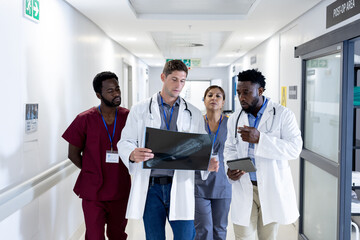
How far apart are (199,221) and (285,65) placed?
3.18 meters

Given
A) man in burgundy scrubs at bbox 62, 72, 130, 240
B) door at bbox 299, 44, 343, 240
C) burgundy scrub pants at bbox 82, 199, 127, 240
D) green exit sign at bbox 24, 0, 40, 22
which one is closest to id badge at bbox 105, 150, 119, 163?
man in burgundy scrubs at bbox 62, 72, 130, 240

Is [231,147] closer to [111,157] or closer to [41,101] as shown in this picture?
[111,157]

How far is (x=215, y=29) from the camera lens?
18.2 ft

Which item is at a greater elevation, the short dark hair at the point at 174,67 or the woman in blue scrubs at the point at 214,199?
the short dark hair at the point at 174,67

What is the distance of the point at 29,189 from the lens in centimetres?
262

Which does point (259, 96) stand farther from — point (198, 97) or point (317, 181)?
point (198, 97)

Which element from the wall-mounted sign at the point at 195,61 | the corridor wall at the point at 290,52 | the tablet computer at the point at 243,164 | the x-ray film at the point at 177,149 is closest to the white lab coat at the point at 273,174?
the tablet computer at the point at 243,164

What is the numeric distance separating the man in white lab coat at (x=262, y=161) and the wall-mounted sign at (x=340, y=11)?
110cm

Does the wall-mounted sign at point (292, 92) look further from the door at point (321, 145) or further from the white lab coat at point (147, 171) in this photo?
the white lab coat at point (147, 171)

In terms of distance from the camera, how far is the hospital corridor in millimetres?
2191

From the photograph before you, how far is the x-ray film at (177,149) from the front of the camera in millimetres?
1917

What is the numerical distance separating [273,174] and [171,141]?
30.7 inches

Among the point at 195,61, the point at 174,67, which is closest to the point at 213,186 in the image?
the point at 174,67

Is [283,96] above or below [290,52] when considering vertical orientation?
below
